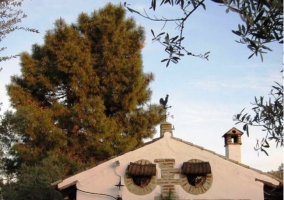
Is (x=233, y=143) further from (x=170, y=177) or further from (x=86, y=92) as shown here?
(x=86, y=92)

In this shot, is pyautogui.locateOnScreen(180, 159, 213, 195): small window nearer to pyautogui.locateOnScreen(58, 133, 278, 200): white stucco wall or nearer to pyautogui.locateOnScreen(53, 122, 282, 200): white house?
pyautogui.locateOnScreen(53, 122, 282, 200): white house

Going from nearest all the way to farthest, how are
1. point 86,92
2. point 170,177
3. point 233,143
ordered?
point 170,177
point 233,143
point 86,92

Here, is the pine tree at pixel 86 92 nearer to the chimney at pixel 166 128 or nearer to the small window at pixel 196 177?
the chimney at pixel 166 128

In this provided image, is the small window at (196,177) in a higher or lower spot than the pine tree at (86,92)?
lower

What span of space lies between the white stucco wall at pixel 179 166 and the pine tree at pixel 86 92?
7495 mm

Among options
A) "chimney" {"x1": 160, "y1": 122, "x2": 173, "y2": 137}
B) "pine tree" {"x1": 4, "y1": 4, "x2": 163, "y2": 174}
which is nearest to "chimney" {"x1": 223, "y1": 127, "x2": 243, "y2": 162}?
"chimney" {"x1": 160, "y1": 122, "x2": 173, "y2": 137}

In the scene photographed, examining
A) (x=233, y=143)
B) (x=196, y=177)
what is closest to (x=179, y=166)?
(x=196, y=177)

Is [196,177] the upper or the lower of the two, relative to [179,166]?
lower

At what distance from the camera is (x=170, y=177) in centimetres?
1241

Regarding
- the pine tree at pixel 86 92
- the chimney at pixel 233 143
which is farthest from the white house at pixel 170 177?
the pine tree at pixel 86 92

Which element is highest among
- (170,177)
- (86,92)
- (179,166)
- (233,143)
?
(86,92)

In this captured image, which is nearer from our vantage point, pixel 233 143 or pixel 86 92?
pixel 233 143

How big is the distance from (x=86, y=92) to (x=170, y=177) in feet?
35.6

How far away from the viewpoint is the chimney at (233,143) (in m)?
14.7
